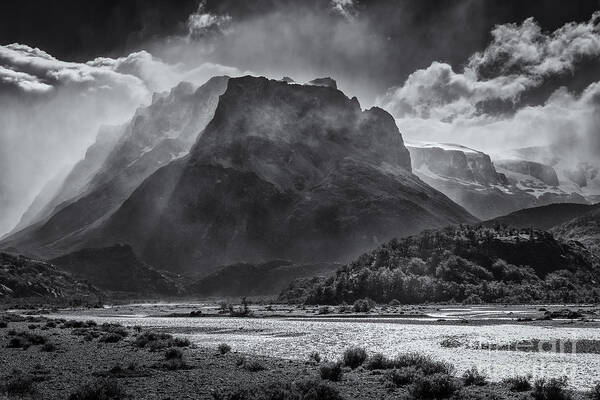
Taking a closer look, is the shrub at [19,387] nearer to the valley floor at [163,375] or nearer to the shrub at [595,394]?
the valley floor at [163,375]

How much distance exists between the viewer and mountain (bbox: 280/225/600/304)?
171m

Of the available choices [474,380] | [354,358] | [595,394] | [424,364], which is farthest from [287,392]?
[595,394]

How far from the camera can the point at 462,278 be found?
17888 centimetres

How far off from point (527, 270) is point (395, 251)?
41.7 m

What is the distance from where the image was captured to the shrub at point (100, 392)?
2678 cm

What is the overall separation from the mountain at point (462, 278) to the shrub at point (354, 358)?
425 feet

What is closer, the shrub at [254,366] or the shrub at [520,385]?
the shrub at [520,385]

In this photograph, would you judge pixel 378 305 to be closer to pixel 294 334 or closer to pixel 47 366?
pixel 294 334

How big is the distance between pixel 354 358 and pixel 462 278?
145m

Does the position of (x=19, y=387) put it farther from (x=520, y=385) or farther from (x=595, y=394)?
(x=595, y=394)

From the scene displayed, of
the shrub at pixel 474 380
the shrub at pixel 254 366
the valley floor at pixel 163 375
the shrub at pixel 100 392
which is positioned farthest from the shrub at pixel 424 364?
the shrub at pixel 100 392

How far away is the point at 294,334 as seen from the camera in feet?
245

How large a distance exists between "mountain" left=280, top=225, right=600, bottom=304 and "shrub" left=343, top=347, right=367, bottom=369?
129m

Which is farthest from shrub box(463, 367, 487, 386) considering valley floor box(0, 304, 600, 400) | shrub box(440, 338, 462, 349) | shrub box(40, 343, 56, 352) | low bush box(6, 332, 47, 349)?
low bush box(6, 332, 47, 349)
